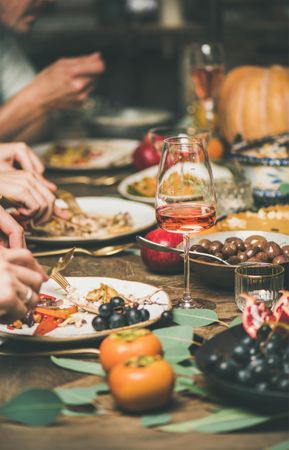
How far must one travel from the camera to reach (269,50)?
464cm

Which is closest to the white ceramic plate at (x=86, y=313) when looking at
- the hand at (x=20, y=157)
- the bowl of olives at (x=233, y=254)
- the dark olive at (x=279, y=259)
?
the bowl of olives at (x=233, y=254)

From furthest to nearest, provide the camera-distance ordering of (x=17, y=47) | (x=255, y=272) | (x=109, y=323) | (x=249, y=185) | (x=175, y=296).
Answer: (x=17, y=47), (x=249, y=185), (x=175, y=296), (x=255, y=272), (x=109, y=323)

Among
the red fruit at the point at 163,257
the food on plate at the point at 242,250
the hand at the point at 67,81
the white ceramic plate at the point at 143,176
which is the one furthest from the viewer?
the hand at the point at 67,81

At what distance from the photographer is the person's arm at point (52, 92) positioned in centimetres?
291

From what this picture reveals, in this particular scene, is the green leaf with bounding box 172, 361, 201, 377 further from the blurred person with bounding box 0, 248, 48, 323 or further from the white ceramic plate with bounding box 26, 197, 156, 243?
the white ceramic plate with bounding box 26, 197, 156, 243

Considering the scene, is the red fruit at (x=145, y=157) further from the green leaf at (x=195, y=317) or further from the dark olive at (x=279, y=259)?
the green leaf at (x=195, y=317)

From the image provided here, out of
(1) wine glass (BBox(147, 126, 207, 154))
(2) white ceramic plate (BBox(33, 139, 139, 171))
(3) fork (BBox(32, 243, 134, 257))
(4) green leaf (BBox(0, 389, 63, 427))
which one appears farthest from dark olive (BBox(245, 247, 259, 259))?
(2) white ceramic plate (BBox(33, 139, 139, 171))

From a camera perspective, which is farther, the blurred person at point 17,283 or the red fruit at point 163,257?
the red fruit at point 163,257

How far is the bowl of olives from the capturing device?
147cm

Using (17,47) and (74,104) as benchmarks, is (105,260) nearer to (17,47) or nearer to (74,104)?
(74,104)

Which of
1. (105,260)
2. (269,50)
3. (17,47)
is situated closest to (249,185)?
(105,260)

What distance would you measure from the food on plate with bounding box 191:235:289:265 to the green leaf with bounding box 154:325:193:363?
30 cm

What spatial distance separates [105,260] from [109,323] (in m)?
0.50

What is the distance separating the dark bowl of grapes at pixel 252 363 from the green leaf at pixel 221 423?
0.02 metres
